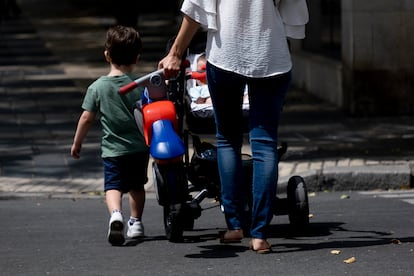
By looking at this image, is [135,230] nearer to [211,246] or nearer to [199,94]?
[211,246]

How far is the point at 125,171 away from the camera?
734cm

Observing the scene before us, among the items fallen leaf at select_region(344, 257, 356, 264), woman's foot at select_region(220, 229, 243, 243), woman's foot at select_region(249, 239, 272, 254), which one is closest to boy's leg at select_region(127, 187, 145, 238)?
woman's foot at select_region(220, 229, 243, 243)

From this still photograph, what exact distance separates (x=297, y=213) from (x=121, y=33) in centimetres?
147

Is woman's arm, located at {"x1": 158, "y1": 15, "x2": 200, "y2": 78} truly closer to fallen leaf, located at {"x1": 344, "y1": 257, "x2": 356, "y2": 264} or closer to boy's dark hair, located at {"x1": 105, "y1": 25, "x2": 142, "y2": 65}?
boy's dark hair, located at {"x1": 105, "y1": 25, "x2": 142, "y2": 65}

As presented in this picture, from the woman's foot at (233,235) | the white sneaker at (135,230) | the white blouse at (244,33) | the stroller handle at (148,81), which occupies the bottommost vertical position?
the white sneaker at (135,230)

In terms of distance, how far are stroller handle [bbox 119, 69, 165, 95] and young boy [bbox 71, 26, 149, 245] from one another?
33 cm

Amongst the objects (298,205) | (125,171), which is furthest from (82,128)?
(298,205)

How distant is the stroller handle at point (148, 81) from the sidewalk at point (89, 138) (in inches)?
126

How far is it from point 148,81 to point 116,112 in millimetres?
471

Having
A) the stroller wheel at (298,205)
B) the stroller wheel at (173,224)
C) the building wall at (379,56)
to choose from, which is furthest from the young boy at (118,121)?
the building wall at (379,56)

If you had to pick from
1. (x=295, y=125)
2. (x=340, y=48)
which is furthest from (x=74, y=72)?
(x=295, y=125)

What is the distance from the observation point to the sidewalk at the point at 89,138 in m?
10.0

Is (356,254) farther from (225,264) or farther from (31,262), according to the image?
(31,262)

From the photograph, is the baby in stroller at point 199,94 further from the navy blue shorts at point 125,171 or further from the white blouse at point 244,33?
the white blouse at point 244,33
